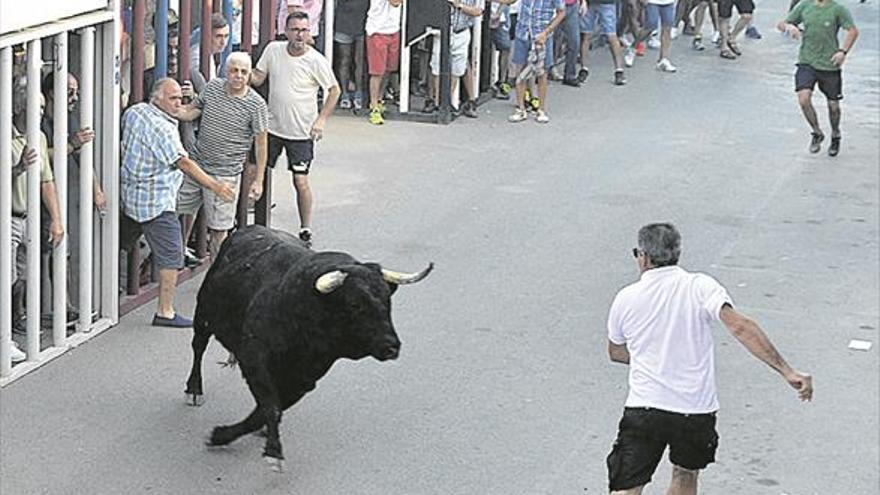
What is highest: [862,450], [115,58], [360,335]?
[115,58]

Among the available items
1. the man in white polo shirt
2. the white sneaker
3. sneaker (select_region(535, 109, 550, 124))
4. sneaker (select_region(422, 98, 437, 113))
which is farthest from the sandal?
the man in white polo shirt

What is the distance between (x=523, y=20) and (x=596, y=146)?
1.74 metres

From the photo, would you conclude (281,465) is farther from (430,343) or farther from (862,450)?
(862,450)

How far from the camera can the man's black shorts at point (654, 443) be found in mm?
8234

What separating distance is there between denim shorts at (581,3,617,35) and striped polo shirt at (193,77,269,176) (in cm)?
1018

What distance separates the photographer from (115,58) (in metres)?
11.7

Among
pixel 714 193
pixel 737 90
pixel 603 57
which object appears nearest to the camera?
pixel 714 193

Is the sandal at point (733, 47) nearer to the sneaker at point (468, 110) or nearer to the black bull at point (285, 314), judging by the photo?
the sneaker at point (468, 110)

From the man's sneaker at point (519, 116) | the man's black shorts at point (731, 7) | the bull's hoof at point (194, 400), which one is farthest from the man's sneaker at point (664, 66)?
the bull's hoof at point (194, 400)

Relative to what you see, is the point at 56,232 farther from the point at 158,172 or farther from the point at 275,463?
the point at 275,463

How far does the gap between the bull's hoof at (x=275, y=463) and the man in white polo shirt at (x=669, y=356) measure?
1977 mm

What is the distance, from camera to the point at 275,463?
949 centimetres

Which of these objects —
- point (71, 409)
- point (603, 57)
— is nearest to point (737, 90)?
point (603, 57)

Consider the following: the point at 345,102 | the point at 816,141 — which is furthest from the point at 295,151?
the point at 816,141
